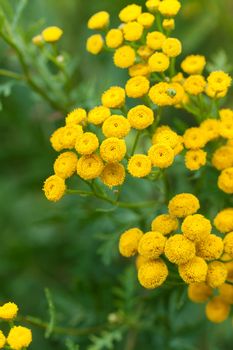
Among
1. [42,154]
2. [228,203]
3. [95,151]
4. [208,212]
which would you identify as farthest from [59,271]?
[95,151]

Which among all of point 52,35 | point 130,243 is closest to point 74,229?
point 52,35

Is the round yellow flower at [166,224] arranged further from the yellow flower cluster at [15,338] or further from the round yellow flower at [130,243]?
the yellow flower cluster at [15,338]

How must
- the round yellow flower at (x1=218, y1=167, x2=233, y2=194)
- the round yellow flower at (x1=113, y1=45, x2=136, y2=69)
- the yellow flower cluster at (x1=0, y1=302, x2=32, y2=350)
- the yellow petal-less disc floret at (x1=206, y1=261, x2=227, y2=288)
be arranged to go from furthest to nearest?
the round yellow flower at (x1=113, y1=45, x2=136, y2=69) → the round yellow flower at (x1=218, y1=167, x2=233, y2=194) → the yellow petal-less disc floret at (x1=206, y1=261, x2=227, y2=288) → the yellow flower cluster at (x1=0, y1=302, x2=32, y2=350)

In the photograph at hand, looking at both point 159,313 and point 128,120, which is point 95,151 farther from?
point 159,313

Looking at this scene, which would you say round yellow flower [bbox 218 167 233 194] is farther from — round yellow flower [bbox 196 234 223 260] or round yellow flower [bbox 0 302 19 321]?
round yellow flower [bbox 0 302 19 321]

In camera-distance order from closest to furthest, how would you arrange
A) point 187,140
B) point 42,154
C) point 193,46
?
point 187,140 < point 42,154 < point 193,46

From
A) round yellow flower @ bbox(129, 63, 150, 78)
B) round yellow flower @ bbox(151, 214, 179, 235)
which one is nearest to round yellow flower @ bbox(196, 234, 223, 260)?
round yellow flower @ bbox(151, 214, 179, 235)
